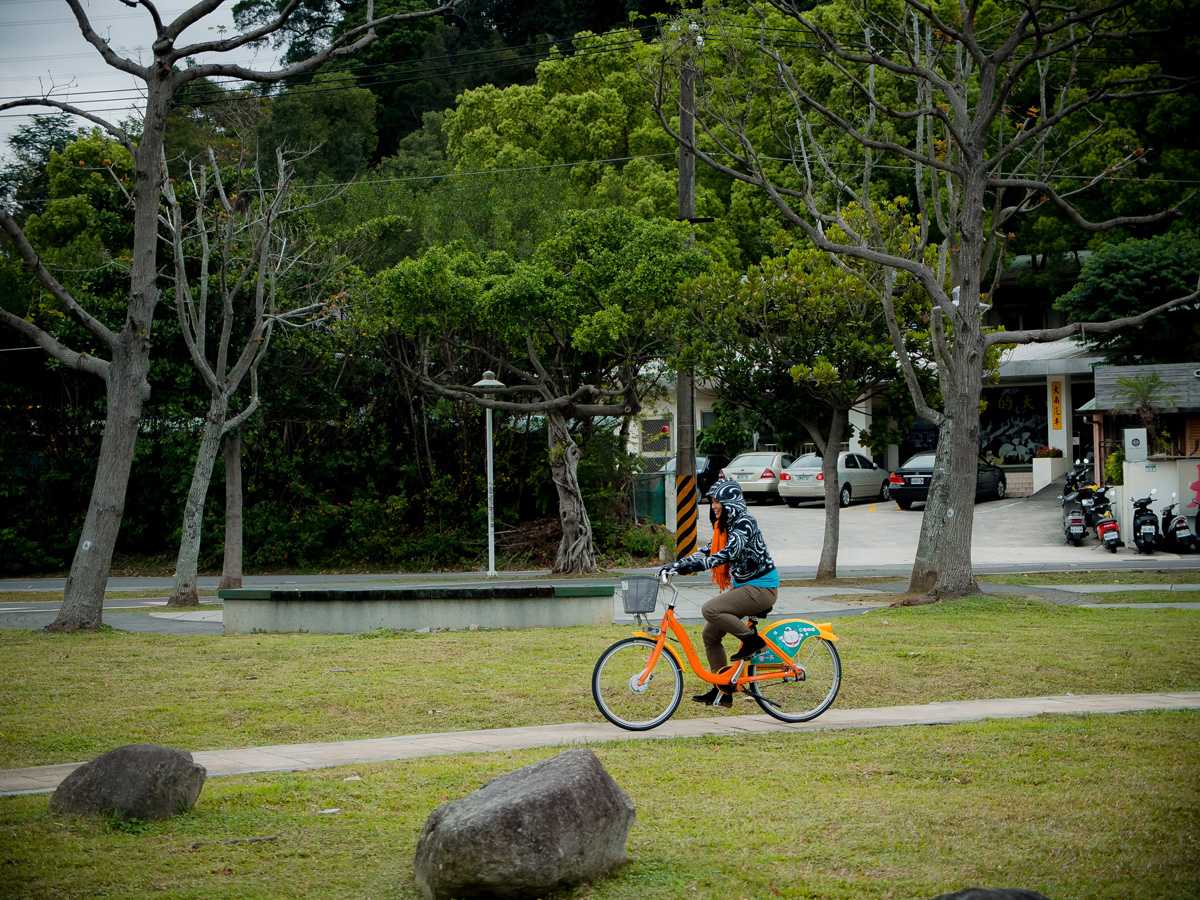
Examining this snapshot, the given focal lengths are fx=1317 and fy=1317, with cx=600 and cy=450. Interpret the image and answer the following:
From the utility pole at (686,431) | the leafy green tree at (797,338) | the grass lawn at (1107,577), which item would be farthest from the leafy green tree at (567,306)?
the grass lawn at (1107,577)

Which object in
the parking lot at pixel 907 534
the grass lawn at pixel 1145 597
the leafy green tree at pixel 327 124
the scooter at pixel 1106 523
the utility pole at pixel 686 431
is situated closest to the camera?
the grass lawn at pixel 1145 597

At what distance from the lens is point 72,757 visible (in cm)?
921

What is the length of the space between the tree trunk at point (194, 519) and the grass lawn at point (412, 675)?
531 centimetres

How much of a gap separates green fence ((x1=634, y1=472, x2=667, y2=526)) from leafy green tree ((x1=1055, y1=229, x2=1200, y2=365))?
15636 millimetres

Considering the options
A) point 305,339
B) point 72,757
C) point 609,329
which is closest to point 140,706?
point 72,757

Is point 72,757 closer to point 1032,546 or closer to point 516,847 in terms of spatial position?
point 516,847

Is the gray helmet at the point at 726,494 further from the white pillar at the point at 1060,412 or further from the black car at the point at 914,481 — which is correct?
the white pillar at the point at 1060,412

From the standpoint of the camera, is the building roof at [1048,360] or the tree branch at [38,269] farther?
the building roof at [1048,360]

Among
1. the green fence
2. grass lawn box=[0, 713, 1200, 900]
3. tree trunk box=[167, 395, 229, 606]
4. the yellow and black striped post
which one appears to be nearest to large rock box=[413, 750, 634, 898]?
grass lawn box=[0, 713, 1200, 900]

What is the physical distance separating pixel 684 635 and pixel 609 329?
15683 mm

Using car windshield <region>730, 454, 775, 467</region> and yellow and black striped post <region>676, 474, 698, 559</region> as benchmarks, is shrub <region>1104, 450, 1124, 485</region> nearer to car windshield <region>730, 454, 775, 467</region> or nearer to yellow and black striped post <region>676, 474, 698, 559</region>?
car windshield <region>730, 454, 775, 467</region>

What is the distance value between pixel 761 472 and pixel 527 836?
1544 inches

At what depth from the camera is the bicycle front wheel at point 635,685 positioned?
9883 mm

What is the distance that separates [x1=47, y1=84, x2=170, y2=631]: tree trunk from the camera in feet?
55.0
